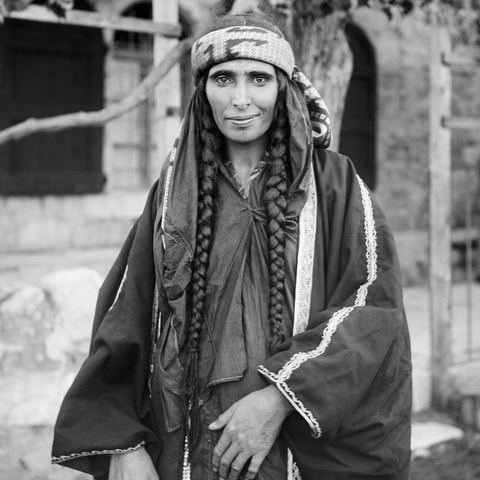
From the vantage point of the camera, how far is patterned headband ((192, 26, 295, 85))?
1.88m

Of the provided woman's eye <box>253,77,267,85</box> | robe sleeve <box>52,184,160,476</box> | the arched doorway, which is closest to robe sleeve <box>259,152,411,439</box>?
woman's eye <box>253,77,267,85</box>

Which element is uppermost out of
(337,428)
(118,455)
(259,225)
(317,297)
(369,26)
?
(369,26)

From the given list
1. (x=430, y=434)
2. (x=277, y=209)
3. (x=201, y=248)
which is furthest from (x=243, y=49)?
(x=430, y=434)

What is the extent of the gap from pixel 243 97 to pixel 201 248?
0.40 metres

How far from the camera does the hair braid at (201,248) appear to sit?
6.26ft

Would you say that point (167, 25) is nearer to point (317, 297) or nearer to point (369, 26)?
point (317, 297)

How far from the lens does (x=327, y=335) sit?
179 cm

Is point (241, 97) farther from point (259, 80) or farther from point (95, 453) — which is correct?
point (95, 453)

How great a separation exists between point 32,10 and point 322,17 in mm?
1453

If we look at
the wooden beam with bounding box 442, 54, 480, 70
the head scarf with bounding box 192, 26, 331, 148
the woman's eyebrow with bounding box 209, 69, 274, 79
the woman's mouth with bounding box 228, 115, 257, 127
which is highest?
the wooden beam with bounding box 442, 54, 480, 70

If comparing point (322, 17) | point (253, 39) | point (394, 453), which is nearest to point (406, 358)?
point (394, 453)

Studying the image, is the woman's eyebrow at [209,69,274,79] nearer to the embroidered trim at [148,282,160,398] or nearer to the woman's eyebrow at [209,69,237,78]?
the woman's eyebrow at [209,69,237,78]

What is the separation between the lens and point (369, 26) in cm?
838

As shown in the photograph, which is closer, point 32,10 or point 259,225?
point 259,225
